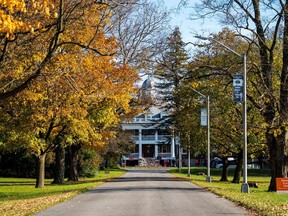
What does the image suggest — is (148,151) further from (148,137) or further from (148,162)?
(148,162)

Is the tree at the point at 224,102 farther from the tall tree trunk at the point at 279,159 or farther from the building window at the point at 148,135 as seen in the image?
the building window at the point at 148,135

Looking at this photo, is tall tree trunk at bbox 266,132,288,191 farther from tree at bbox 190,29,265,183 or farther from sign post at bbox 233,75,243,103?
sign post at bbox 233,75,243,103

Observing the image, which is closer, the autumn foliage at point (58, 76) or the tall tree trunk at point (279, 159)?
the autumn foliage at point (58, 76)

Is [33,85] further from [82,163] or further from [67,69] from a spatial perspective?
[82,163]

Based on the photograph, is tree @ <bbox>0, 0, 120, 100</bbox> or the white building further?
the white building

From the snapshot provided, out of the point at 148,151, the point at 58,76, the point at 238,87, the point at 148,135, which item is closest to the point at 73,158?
the point at 238,87

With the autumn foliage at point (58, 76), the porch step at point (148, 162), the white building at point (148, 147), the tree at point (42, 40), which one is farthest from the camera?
the white building at point (148, 147)

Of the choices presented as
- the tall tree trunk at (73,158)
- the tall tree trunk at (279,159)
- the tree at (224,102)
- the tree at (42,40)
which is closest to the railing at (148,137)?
the tree at (224,102)

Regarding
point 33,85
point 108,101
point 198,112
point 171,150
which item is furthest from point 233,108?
point 171,150

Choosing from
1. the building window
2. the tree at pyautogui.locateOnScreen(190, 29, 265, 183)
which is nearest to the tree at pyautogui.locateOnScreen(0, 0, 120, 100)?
the tree at pyautogui.locateOnScreen(190, 29, 265, 183)

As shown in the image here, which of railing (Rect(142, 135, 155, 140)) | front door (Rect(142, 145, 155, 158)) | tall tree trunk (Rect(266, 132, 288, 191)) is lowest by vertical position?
tall tree trunk (Rect(266, 132, 288, 191))

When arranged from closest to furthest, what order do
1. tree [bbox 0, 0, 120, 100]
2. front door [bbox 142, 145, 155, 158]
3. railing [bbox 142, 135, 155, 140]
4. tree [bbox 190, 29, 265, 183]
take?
tree [bbox 0, 0, 120, 100] → tree [bbox 190, 29, 265, 183] → railing [bbox 142, 135, 155, 140] → front door [bbox 142, 145, 155, 158]

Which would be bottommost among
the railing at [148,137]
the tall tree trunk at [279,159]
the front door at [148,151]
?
the tall tree trunk at [279,159]

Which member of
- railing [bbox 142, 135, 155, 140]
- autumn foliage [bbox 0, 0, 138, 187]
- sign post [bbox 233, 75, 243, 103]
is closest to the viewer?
autumn foliage [bbox 0, 0, 138, 187]
